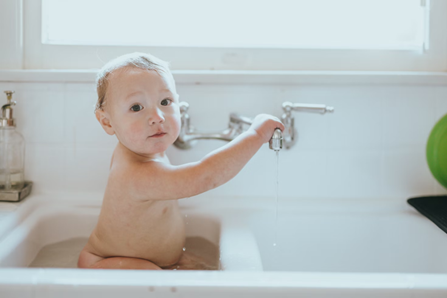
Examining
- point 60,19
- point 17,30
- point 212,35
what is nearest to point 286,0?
point 212,35

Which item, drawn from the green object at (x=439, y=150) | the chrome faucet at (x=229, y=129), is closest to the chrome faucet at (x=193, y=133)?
the chrome faucet at (x=229, y=129)

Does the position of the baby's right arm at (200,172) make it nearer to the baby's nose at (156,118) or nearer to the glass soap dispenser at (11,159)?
the baby's nose at (156,118)

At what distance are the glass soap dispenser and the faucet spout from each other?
2.30 ft

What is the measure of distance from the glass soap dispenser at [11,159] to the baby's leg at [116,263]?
1.10ft

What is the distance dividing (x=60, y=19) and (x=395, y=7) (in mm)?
1008

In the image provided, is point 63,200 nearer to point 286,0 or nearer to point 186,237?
point 186,237

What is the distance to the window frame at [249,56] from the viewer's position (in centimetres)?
132

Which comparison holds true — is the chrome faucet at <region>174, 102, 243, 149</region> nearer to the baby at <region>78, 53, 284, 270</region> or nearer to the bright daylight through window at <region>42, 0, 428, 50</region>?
the baby at <region>78, 53, 284, 270</region>

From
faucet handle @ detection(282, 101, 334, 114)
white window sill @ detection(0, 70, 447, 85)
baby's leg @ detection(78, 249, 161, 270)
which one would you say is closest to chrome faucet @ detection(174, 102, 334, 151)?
faucet handle @ detection(282, 101, 334, 114)

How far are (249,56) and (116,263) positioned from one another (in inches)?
27.3

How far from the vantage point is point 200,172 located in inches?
37.0

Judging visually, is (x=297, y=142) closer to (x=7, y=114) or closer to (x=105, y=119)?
(x=105, y=119)

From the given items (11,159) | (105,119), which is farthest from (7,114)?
(105,119)

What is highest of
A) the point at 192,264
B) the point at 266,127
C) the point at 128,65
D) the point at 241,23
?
the point at 241,23
